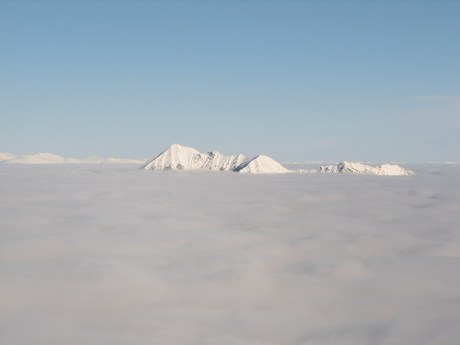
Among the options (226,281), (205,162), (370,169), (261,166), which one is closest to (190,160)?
(205,162)

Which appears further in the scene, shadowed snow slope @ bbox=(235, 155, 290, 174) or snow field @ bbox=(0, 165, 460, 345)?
shadowed snow slope @ bbox=(235, 155, 290, 174)

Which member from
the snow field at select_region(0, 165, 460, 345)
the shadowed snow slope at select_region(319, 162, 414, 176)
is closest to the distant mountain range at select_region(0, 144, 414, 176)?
the shadowed snow slope at select_region(319, 162, 414, 176)

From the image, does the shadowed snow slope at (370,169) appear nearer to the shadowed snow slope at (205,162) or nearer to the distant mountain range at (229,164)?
the distant mountain range at (229,164)

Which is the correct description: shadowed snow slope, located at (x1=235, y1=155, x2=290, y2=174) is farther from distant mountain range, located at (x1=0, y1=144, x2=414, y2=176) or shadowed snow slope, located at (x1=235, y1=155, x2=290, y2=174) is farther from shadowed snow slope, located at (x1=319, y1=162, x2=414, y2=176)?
shadowed snow slope, located at (x1=319, y1=162, x2=414, y2=176)

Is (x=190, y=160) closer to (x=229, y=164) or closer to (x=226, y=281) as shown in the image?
(x=229, y=164)

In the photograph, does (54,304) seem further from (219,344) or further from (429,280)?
(429,280)

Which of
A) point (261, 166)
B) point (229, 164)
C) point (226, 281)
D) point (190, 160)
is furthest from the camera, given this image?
point (229, 164)

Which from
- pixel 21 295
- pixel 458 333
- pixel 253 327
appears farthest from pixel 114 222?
pixel 458 333

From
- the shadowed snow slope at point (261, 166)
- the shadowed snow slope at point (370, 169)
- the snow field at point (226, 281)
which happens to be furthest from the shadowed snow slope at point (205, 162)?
the snow field at point (226, 281)
